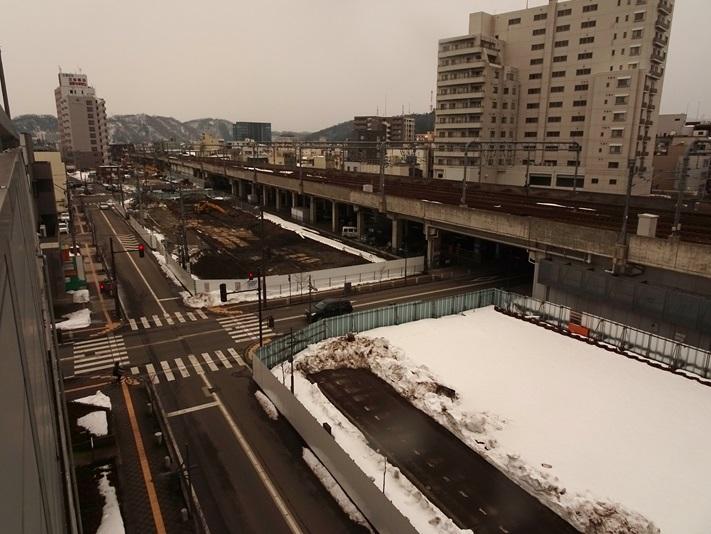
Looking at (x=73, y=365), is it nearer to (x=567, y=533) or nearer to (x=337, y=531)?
(x=337, y=531)

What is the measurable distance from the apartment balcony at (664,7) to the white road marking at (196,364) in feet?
255

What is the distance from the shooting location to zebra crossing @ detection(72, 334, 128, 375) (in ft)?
79.3

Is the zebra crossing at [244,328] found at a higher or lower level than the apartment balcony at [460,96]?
lower

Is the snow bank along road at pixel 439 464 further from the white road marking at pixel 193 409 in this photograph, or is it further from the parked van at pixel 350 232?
the parked van at pixel 350 232

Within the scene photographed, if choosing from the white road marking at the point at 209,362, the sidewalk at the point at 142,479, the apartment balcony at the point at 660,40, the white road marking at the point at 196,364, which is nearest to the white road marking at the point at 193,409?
the sidewalk at the point at 142,479

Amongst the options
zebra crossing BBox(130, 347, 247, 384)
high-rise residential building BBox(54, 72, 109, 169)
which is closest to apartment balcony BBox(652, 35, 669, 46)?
zebra crossing BBox(130, 347, 247, 384)

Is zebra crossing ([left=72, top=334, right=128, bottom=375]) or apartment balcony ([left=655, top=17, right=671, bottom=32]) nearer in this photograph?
zebra crossing ([left=72, top=334, right=128, bottom=375])

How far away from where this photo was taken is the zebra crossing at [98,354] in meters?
24.2

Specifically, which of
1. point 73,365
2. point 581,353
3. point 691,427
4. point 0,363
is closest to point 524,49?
point 581,353

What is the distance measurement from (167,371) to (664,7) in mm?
81245

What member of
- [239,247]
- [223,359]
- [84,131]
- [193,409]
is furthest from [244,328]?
[84,131]

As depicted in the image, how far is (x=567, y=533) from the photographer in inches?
554

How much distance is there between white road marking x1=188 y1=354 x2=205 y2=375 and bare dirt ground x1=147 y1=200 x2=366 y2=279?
15399mm

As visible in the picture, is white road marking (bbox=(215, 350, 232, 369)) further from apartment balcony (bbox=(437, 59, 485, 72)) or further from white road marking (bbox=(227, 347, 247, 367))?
apartment balcony (bbox=(437, 59, 485, 72))
